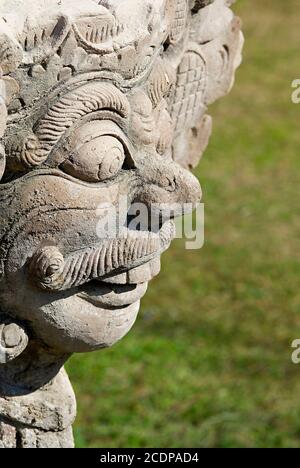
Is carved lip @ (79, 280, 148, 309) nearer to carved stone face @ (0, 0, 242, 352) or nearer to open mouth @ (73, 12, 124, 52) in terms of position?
carved stone face @ (0, 0, 242, 352)

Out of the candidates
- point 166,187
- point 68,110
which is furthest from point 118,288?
point 68,110

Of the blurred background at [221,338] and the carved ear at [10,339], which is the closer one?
the carved ear at [10,339]

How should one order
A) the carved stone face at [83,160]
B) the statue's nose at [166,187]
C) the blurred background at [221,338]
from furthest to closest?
1. the blurred background at [221,338]
2. the statue's nose at [166,187]
3. the carved stone face at [83,160]

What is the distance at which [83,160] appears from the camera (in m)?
1.00

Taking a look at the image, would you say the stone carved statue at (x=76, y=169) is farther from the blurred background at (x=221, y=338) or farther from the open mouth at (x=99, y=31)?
the blurred background at (x=221, y=338)

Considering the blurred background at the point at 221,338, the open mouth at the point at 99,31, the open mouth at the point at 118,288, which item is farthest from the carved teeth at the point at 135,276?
the blurred background at the point at 221,338

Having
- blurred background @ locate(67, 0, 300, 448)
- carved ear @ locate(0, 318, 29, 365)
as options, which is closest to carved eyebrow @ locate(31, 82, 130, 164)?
carved ear @ locate(0, 318, 29, 365)

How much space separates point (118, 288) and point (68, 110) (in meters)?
0.25

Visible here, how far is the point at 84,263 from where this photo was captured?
105 centimetres

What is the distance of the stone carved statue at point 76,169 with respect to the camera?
0.94m

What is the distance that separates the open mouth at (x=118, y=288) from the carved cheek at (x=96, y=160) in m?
0.13

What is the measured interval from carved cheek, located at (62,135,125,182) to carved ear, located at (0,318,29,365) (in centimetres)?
21

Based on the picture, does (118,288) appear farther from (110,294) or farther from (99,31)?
(99,31)
